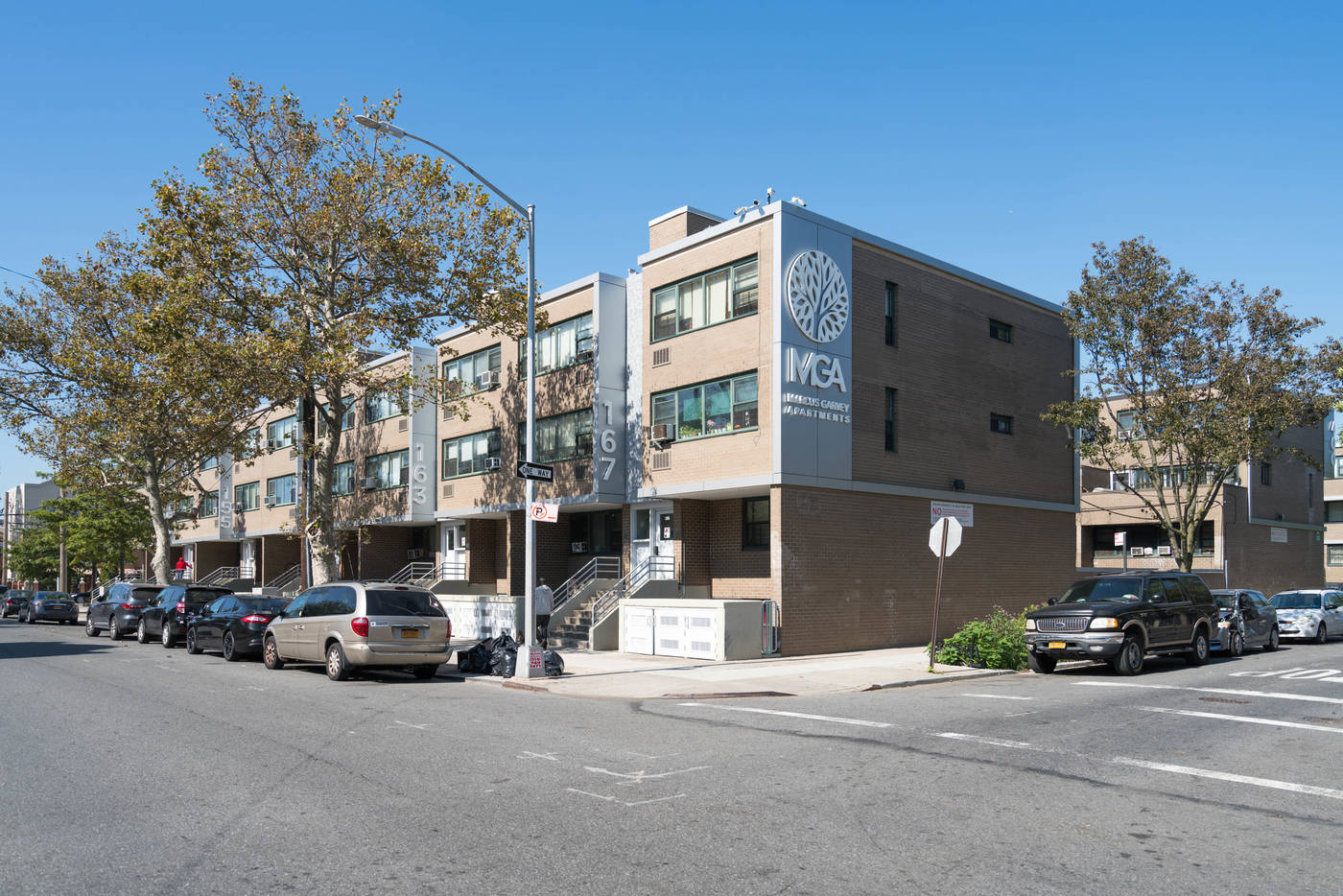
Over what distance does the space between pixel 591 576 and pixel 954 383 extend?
12.0m

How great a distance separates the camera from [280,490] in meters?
51.1

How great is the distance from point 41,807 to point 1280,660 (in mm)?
22320

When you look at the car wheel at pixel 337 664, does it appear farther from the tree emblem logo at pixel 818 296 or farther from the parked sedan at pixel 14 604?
the parked sedan at pixel 14 604

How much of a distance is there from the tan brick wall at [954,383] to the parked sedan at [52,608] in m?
38.1

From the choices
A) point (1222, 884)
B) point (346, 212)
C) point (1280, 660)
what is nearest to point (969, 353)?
point (1280, 660)

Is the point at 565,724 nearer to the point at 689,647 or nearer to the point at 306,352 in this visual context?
the point at 689,647

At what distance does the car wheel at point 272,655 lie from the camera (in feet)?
65.1

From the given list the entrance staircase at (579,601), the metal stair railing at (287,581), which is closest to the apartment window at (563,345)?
the entrance staircase at (579,601)

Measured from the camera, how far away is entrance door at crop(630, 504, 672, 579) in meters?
27.4

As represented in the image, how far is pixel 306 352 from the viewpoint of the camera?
25.9m

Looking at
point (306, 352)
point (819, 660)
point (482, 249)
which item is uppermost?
point (482, 249)

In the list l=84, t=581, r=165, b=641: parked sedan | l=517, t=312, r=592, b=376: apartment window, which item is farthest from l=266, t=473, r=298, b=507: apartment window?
l=517, t=312, r=592, b=376: apartment window

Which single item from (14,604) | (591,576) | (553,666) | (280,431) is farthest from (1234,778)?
(14,604)

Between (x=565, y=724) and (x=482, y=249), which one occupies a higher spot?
(x=482, y=249)
